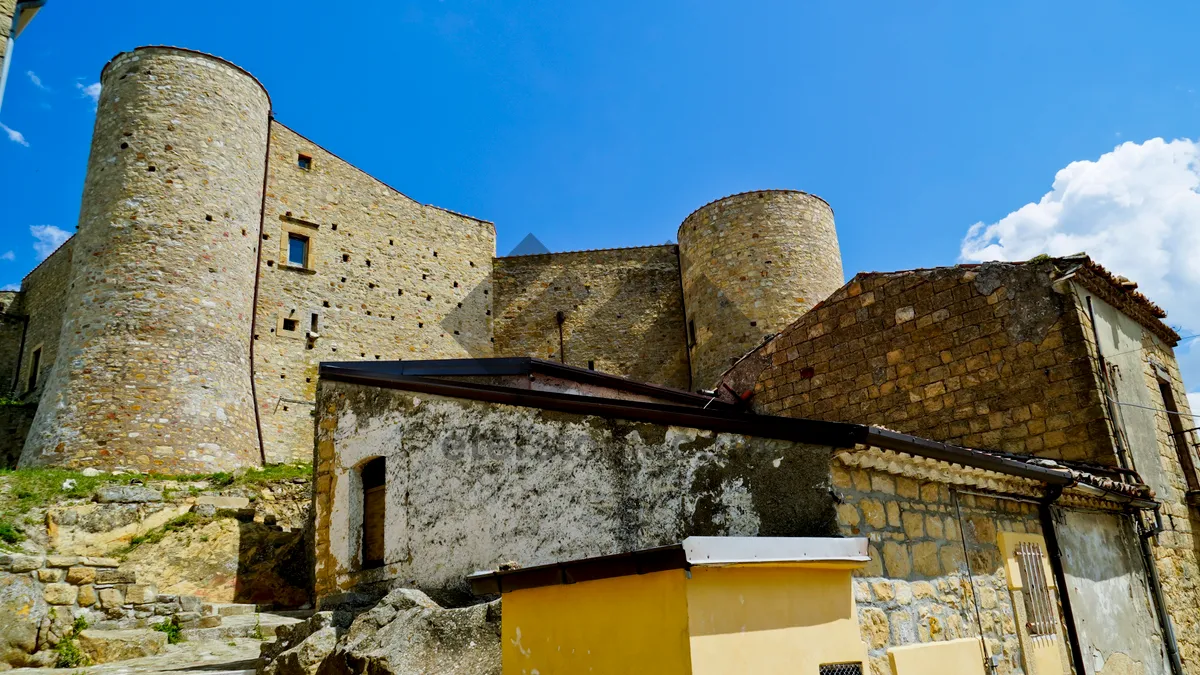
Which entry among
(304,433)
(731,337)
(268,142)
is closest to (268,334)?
(304,433)

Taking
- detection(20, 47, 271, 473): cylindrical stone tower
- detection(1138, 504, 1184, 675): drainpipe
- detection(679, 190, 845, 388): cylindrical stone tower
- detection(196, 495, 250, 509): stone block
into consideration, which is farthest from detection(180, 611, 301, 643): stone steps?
detection(679, 190, 845, 388): cylindrical stone tower

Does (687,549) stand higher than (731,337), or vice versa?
(731,337)

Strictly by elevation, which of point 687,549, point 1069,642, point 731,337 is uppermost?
point 731,337

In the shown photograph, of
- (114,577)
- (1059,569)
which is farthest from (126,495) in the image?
(1059,569)

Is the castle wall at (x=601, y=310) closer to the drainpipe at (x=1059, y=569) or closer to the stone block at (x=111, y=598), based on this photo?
the stone block at (x=111, y=598)

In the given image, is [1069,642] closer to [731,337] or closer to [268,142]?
[731,337]

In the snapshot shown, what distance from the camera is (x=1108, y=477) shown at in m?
8.53

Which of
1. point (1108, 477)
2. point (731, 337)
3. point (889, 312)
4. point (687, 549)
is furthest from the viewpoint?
point (731, 337)

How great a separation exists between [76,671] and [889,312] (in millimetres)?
9567

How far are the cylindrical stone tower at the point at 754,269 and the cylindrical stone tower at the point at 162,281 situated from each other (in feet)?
38.8

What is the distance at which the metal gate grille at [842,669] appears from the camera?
16.1 feet

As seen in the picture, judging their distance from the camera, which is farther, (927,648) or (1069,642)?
(1069,642)

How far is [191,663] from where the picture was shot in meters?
8.09

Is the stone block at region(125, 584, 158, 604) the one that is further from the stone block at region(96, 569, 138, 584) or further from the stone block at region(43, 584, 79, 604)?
the stone block at region(43, 584, 79, 604)
